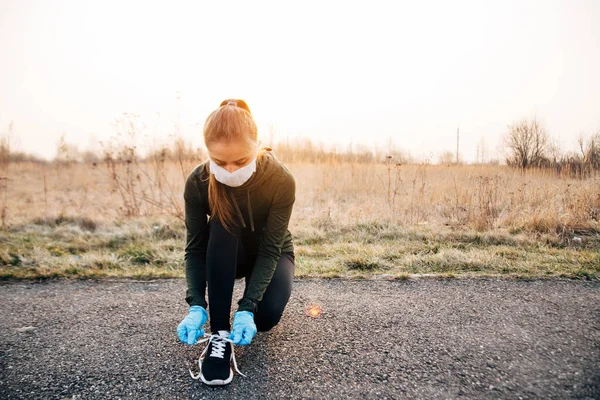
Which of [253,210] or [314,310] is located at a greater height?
[253,210]

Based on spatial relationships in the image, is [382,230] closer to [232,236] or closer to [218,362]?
[232,236]

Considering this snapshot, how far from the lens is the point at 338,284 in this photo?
297 cm

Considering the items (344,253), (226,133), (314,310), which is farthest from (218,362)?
(344,253)

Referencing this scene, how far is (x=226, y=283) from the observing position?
1.77 meters

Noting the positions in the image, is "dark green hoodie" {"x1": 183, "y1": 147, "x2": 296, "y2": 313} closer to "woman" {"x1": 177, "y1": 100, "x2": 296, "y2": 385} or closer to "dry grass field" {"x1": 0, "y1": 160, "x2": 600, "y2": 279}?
"woman" {"x1": 177, "y1": 100, "x2": 296, "y2": 385}

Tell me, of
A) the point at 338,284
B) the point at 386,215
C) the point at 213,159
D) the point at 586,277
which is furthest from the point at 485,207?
the point at 213,159

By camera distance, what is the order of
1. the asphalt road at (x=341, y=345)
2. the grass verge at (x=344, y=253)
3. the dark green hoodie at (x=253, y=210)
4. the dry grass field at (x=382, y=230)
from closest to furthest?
the asphalt road at (x=341, y=345)
the dark green hoodie at (x=253, y=210)
the grass verge at (x=344, y=253)
the dry grass field at (x=382, y=230)

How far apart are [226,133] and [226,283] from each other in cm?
70

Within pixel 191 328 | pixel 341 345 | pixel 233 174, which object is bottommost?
pixel 341 345

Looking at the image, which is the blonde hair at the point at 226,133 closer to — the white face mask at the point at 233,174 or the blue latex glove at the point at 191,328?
the white face mask at the point at 233,174

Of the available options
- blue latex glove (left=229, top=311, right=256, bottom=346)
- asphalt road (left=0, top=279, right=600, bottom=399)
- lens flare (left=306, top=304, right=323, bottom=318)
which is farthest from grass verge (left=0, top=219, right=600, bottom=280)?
blue latex glove (left=229, top=311, right=256, bottom=346)

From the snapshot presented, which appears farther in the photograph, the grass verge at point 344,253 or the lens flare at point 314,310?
the grass verge at point 344,253

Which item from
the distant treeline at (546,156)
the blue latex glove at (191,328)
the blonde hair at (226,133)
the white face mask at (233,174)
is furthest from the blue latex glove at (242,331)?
the distant treeline at (546,156)

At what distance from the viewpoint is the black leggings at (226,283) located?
5.78ft
